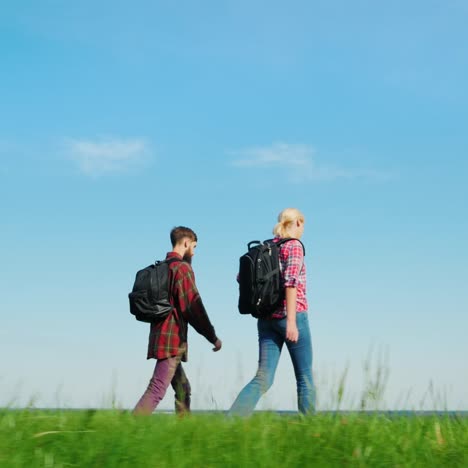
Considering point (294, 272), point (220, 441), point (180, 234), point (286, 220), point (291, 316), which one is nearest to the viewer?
point (220, 441)

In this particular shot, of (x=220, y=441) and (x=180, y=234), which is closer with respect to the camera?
(x=220, y=441)

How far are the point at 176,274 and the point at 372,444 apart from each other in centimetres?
398

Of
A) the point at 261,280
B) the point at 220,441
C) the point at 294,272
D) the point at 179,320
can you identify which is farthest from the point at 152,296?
the point at 220,441

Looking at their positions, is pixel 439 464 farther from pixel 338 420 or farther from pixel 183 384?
pixel 183 384

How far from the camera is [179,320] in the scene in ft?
27.2

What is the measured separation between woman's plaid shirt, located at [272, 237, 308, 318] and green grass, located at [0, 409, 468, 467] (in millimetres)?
1983

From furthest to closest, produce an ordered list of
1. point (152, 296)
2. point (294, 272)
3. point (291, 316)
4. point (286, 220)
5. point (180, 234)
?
1. point (180, 234)
2. point (152, 296)
3. point (286, 220)
4. point (294, 272)
5. point (291, 316)

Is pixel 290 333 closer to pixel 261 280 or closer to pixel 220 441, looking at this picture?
pixel 261 280

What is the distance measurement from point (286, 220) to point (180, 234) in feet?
→ 4.92

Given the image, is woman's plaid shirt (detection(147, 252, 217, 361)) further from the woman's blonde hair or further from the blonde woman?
the woman's blonde hair

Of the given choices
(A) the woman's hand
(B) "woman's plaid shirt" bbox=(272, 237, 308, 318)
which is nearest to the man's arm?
(B) "woman's plaid shirt" bbox=(272, 237, 308, 318)

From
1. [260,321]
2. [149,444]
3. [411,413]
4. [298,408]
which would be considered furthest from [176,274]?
[149,444]

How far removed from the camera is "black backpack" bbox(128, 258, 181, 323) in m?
8.20

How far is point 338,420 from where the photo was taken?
205 inches
